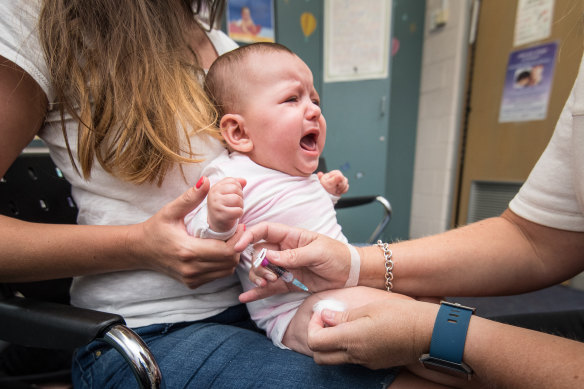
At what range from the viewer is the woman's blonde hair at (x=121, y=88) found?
582mm

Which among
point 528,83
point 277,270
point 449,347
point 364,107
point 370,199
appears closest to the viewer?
point 449,347

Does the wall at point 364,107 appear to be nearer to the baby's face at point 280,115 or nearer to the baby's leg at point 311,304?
the baby's face at point 280,115

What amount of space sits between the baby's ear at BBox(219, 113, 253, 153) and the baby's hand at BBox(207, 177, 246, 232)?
21 centimetres

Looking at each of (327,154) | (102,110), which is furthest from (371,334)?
(327,154)

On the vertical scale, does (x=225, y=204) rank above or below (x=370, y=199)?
above

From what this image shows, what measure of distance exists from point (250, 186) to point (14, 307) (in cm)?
44

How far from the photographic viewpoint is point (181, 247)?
534mm

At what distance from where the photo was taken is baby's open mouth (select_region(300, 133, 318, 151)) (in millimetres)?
737

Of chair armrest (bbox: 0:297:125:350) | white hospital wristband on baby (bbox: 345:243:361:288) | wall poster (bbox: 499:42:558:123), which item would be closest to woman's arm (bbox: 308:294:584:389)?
white hospital wristband on baby (bbox: 345:243:361:288)

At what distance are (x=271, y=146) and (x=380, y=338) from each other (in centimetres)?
43

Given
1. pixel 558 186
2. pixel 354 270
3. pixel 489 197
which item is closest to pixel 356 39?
pixel 489 197

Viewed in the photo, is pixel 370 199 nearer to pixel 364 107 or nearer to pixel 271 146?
pixel 271 146

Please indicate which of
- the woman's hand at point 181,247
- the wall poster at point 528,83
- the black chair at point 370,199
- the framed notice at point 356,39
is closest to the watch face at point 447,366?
the woman's hand at point 181,247

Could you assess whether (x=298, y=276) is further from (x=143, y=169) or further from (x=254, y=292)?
(x=143, y=169)
